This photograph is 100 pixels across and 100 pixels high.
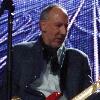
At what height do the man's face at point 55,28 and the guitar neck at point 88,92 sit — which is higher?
the man's face at point 55,28

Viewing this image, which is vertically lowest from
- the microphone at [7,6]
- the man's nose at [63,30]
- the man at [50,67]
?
the man at [50,67]

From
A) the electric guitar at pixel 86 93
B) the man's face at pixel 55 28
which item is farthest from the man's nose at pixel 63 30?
the electric guitar at pixel 86 93

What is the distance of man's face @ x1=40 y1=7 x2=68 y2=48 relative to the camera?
216 cm

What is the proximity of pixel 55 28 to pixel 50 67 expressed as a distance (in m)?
0.27

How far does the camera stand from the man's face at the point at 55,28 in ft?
7.09

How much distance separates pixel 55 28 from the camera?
7.27 feet

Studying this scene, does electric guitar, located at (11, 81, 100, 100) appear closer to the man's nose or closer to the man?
the man

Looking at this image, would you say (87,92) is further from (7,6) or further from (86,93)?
(7,6)

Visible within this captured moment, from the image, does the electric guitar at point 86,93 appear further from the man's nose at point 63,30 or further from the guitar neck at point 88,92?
the man's nose at point 63,30

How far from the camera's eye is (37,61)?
7.12 feet

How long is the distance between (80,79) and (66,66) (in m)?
0.13

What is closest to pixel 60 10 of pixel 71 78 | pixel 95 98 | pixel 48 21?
pixel 48 21

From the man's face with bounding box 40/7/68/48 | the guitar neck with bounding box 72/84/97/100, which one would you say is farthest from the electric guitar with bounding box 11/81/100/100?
the man's face with bounding box 40/7/68/48

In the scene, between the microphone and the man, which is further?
the man
